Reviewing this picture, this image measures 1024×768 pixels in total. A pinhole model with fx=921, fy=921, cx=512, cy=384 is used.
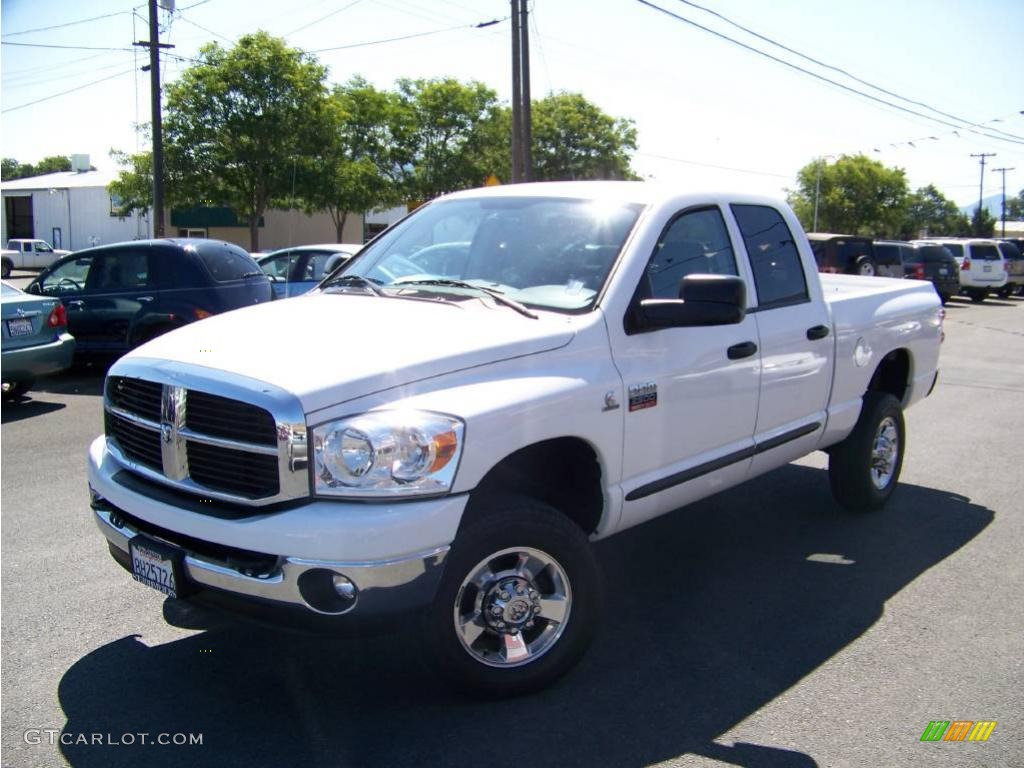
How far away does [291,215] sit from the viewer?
51.0 m

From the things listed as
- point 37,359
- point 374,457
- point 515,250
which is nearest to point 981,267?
point 37,359

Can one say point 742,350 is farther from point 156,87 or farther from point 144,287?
point 156,87

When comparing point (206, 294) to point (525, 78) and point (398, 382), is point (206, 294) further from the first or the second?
point (525, 78)

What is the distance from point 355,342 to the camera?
3.38 metres

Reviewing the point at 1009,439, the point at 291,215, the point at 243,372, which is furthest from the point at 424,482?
the point at 291,215

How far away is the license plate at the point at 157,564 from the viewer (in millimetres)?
3168

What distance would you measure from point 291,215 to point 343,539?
5045 centimetres

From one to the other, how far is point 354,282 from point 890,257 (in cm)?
2384

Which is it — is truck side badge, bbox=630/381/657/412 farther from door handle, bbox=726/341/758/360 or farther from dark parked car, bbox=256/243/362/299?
dark parked car, bbox=256/243/362/299

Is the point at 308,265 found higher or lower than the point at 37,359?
higher

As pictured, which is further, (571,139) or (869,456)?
(571,139)

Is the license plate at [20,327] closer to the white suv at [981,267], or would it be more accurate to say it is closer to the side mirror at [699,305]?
the side mirror at [699,305]

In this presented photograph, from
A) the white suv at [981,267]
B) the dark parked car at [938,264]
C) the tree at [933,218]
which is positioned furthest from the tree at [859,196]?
the dark parked car at [938,264]

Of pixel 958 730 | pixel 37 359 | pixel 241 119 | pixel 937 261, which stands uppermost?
pixel 241 119
